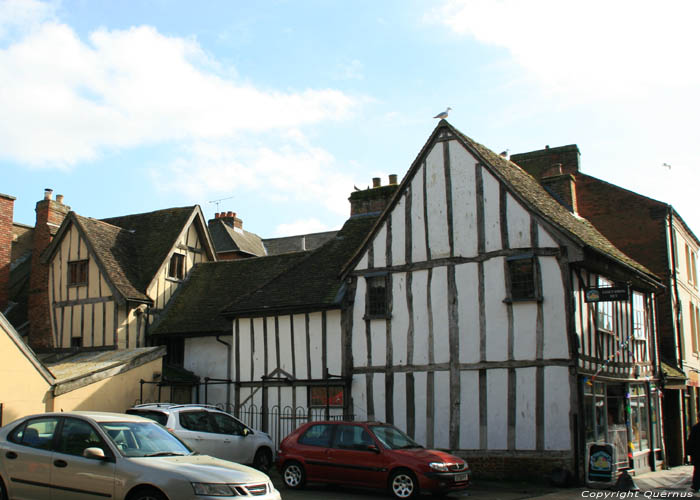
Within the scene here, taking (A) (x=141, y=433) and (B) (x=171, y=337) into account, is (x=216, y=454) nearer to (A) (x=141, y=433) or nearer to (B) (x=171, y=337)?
(A) (x=141, y=433)

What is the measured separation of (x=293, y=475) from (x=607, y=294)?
761 centimetres

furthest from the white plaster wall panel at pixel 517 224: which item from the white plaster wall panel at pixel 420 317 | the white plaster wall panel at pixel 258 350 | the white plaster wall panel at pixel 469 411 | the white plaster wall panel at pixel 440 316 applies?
the white plaster wall panel at pixel 258 350

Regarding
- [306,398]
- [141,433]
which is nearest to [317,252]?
[306,398]

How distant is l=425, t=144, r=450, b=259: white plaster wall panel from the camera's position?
17.2m

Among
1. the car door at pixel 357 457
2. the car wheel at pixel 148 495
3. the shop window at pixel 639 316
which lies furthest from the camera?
the shop window at pixel 639 316

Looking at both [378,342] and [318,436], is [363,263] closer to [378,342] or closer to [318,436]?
[378,342]

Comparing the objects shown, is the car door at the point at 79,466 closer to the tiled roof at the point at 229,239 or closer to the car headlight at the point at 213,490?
the car headlight at the point at 213,490

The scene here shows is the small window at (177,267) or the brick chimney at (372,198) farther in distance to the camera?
the small window at (177,267)

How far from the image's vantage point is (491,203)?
1666 cm

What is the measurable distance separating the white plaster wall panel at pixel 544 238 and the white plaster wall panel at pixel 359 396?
551 centimetres

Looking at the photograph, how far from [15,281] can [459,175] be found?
19.1m

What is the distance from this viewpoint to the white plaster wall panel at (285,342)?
63.2ft

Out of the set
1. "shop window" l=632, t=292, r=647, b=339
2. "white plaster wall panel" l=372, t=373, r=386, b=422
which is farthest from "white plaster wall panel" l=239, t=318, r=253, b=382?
"shop window" l=632, t=292, r=647, b=339

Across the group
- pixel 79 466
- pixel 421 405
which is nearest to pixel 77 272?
pixel 421 405
